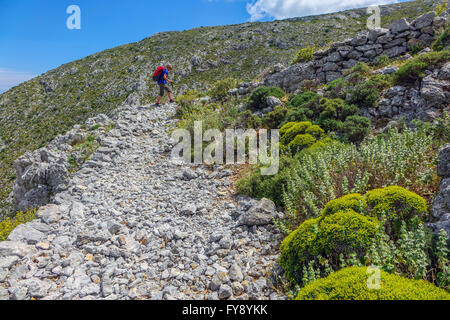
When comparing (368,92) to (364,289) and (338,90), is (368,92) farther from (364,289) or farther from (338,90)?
(364,289)

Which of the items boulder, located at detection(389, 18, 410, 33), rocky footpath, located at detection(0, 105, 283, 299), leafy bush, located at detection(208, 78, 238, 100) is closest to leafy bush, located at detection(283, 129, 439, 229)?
rocky footpath, located at detection(0, 105, 283, 299)

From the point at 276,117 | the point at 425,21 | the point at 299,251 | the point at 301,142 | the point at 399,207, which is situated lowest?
the point at 299,251

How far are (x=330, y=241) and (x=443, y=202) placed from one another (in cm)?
187

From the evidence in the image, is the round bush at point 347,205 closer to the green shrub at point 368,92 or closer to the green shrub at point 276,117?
the green shrub at point 368,92

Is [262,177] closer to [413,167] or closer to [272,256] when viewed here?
[272,256]

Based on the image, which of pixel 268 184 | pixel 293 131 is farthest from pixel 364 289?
pixel 293 131

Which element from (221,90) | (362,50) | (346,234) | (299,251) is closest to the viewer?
(346,234)

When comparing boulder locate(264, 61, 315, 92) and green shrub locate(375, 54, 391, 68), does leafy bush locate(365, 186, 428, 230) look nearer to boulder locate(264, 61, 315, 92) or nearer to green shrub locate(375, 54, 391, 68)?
green shrub locate(375, 54, 391, 68)

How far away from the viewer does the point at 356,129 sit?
7.94 metres

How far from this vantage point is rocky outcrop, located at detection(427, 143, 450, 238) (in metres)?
3.21

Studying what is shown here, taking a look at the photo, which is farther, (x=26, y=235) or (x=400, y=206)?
(x=26, y=235)

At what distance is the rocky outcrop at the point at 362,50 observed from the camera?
1218 cm

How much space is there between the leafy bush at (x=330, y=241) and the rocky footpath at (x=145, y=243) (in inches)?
19.1

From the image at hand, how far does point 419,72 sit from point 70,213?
12.5m
